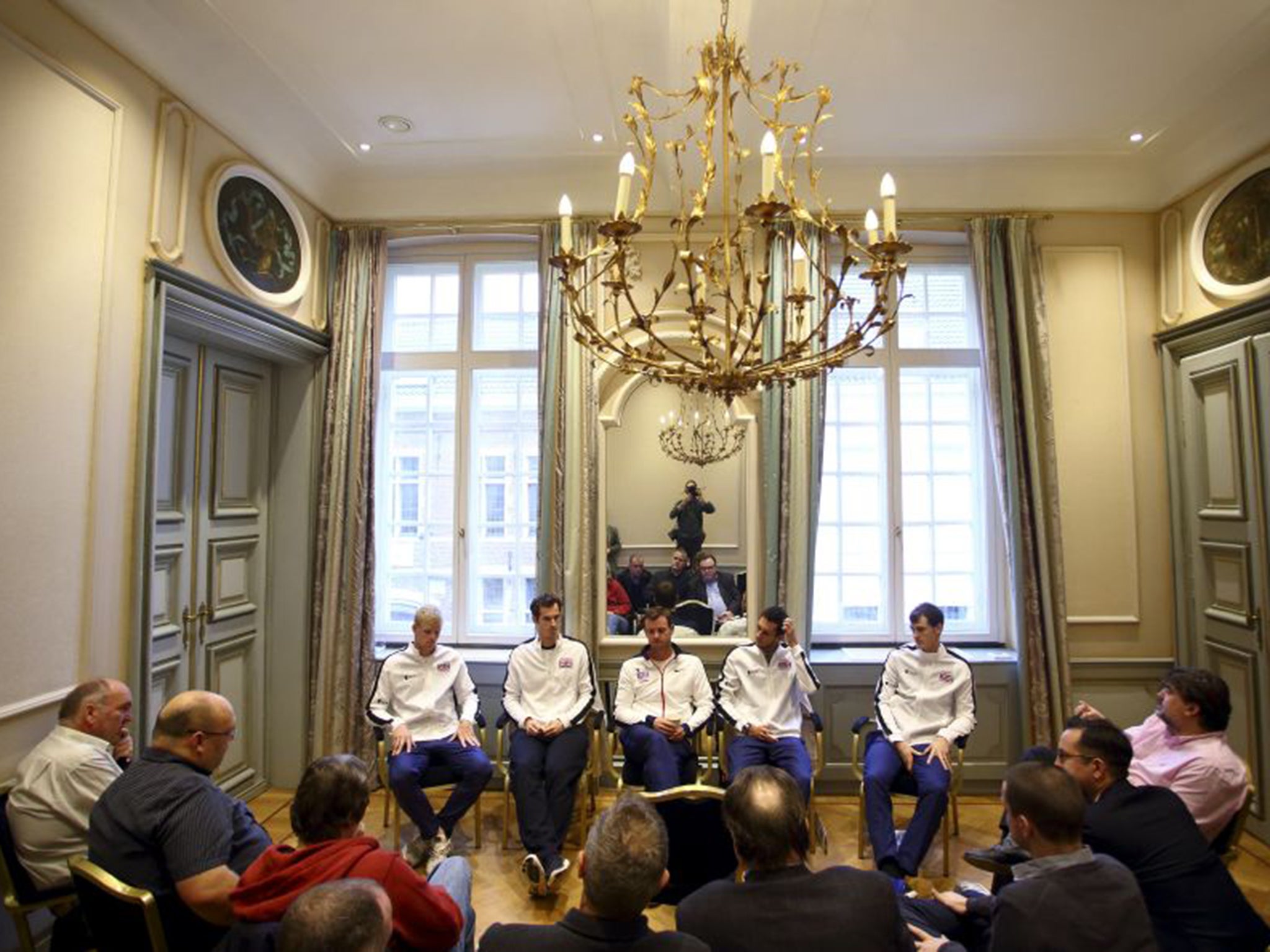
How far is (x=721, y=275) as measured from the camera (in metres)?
2.32

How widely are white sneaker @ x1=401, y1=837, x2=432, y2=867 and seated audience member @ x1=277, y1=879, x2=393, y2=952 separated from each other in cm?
233

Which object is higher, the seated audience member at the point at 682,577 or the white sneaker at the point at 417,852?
the seated audience member at the point at 682,577

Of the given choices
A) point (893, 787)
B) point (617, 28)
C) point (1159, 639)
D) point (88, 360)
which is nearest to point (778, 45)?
point (617, 28)

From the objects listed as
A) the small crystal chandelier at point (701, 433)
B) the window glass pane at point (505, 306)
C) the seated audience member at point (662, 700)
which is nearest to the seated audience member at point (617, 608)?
the seated audience member at point (662, 700)

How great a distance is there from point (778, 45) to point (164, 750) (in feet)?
11.2

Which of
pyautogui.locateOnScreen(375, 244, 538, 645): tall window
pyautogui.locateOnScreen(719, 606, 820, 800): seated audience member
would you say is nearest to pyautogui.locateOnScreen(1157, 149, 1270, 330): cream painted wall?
pyautogui.locateOnScreen(719, 606, 820, 800): seated audience member

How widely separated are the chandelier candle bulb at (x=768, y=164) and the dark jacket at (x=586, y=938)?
152 centimetres

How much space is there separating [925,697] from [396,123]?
4024mm

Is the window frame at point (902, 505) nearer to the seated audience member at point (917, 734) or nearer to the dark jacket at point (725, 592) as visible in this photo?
the dark jacket at point (725, 592)

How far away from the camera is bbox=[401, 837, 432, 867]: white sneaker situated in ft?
10.8

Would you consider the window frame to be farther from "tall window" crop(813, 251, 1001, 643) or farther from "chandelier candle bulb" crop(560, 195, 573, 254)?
"chandelier candle bulb" crop(560, 195, 573, 254)

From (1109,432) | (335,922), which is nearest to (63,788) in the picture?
(335,922)

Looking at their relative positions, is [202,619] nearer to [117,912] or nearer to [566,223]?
[117,912]

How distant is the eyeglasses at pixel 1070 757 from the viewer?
2.04 m
